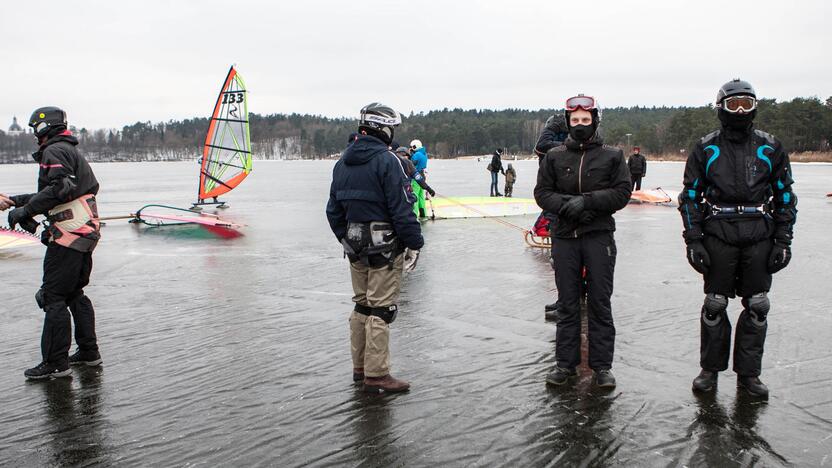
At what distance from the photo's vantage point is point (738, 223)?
13.3ft

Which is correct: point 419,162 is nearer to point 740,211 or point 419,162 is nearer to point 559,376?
point 559,376

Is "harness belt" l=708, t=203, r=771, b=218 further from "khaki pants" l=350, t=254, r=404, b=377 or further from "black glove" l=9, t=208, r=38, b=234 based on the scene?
"black glove" l=9, t=208, r=38, b=234

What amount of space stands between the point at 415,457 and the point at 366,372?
100 cm

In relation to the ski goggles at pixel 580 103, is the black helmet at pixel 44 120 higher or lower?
lower

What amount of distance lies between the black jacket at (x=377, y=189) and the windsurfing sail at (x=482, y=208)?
35.9 feet

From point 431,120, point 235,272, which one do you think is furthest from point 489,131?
point 235,272

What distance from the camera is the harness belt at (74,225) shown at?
15.6 ft

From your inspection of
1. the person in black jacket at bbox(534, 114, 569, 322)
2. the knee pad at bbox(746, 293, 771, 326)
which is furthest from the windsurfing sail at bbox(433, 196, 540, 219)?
the knee pad at bbox(746, 293, 771, 326)

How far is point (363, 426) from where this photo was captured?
3775mm

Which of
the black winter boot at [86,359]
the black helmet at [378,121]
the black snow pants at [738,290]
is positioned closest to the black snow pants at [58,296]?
the black winter boot at [86,359]

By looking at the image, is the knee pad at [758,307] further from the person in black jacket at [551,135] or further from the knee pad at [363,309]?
the knee pad at [363,309]

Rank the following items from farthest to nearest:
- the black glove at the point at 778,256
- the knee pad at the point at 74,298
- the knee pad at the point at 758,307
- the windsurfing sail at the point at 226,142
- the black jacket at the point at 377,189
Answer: the windsurfing sail at the point at 226,142 → the knee pad at the point at 74,298 → the black jacket at the point at 377,189 → the knee pad at the point at 758,307 → the black glove at the point at 778,256

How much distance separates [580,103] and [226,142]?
1721 cm

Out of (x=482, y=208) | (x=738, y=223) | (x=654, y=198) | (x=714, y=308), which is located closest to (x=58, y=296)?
(x=714, y=308)
